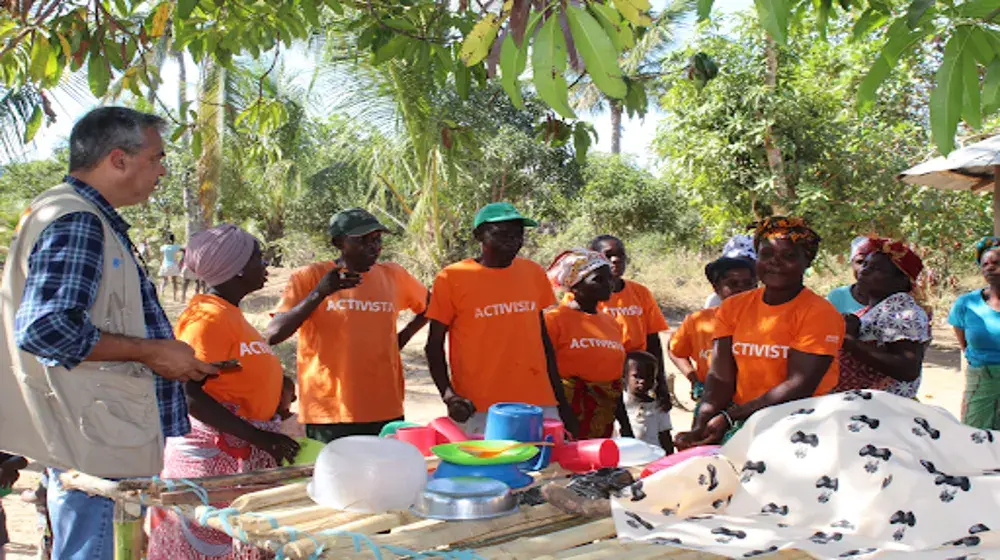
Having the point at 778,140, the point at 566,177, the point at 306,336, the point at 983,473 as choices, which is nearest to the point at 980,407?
the point at 983,473

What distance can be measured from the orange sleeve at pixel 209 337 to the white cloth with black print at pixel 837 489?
1.44m

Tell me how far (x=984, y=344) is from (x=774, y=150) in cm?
573

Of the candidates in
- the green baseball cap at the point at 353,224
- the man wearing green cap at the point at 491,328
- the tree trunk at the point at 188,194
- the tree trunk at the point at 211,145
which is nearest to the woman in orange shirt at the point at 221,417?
the green baseball cap at the point at 353,224

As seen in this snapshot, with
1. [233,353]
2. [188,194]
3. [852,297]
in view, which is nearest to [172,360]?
[233,353]

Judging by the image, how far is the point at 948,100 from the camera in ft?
5.00

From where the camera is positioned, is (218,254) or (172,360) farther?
(218,254)

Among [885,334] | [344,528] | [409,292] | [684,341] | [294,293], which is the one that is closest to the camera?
[344,528]

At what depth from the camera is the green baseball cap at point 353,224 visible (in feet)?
10.7

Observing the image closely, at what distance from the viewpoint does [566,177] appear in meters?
18.7

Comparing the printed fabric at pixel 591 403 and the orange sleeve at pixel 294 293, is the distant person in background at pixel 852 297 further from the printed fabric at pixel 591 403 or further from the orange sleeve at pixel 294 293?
the orange sleeve at pixel 294 293

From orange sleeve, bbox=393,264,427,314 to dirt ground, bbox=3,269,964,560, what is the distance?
218cm

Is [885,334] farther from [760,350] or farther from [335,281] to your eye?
[335,281]

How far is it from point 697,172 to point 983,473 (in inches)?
329

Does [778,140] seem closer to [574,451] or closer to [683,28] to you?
[574,451]
